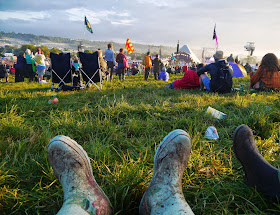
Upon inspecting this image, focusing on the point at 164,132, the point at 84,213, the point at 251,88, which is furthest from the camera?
the point at 251,88

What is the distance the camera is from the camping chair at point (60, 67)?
6.18 m

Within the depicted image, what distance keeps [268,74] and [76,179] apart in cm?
595

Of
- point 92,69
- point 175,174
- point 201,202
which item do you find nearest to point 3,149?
point 175,174

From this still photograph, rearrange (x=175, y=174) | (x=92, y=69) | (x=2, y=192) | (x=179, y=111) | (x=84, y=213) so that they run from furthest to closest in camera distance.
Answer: (x=92, y=69) → (x=179, y=111) → (x=2, y=192) → (x=175, y=174) → (x=84, y=213)

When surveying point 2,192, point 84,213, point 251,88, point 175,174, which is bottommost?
point 2,192

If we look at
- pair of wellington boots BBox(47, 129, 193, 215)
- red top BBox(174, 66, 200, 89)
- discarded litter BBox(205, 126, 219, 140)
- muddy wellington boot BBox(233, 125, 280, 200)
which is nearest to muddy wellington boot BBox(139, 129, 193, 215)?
pair of wellington boots BBox(47, 129, 193, 215)

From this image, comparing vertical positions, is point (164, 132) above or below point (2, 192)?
above

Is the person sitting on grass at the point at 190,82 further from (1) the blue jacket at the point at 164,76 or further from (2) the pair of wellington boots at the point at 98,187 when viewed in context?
(2) the pair of wellington boots at the point at 98,187

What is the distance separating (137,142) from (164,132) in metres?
0.42

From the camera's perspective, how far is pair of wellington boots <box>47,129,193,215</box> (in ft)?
3.22

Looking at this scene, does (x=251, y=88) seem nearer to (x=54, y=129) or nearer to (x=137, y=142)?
(x=137, y=142)

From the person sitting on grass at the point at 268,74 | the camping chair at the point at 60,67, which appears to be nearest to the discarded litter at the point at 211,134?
the person sitting on grass at the point at 268,74

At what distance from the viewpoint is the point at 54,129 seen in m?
2.34

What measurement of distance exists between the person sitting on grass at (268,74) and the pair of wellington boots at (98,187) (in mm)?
5337
